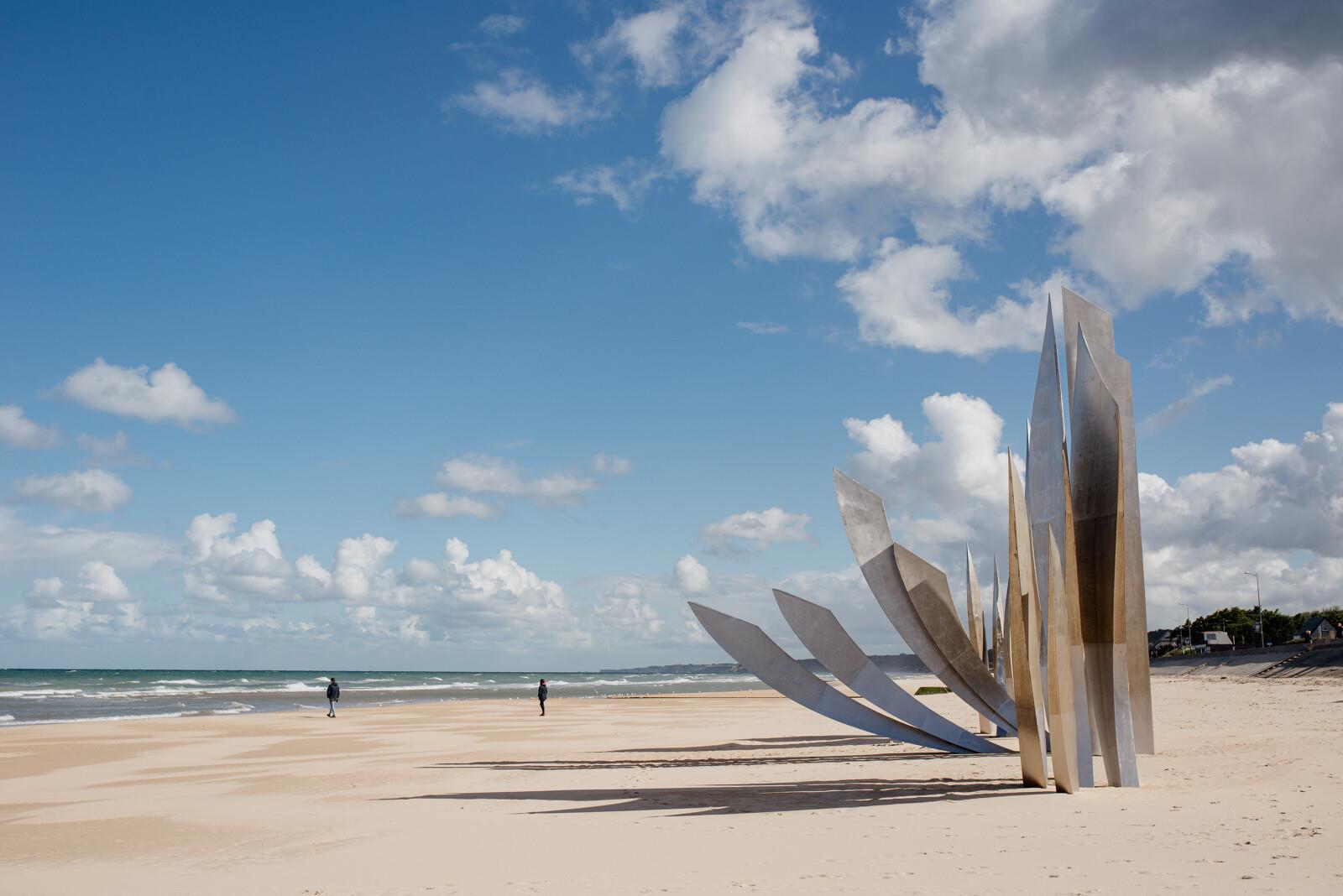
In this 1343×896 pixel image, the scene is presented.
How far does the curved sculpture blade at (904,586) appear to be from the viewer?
45.2ft

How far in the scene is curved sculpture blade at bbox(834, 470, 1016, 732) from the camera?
1379 centimetres

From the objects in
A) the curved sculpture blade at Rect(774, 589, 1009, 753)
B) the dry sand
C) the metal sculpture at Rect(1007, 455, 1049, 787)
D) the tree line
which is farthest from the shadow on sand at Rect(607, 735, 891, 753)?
the tree line

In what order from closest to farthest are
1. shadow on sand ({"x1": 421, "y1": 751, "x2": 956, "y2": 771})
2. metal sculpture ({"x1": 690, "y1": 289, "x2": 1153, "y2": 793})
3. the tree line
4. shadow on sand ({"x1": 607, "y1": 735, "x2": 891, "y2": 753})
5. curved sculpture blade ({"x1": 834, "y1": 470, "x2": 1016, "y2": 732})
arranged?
metal sculpture ({"x1": 690, "y1": 289, "x2": 1153, "y2": 793})
curved sculpture blade ({"x1": 834, "y1": 470, "x2": 1016, "y2": 732})
shadow on sand ({"x1": 421, "y1": 751, "x2": 956, "y2": 771})
shadow on sand ({"x1": 607, "y1": 735, "x2": 891, "y2": 753})
the tree line

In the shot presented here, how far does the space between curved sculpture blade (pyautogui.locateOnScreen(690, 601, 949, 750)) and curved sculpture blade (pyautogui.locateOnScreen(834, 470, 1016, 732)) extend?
3.58 feet

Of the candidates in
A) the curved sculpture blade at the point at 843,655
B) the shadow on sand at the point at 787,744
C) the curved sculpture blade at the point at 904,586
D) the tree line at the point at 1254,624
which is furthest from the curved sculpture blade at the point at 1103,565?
the tree line at the point at 1254,624

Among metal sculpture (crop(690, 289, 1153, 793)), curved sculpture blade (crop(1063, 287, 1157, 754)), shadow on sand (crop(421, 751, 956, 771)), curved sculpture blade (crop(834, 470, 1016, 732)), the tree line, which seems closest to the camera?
metal sculpture (crop(690, 289, 1153, 793))

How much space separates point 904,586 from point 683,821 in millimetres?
5549

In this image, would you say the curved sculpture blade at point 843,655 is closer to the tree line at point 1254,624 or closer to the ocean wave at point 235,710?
the ocean wave at point 235,710

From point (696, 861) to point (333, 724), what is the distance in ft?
77.3

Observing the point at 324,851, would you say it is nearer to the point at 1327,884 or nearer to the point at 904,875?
the point at 904,875

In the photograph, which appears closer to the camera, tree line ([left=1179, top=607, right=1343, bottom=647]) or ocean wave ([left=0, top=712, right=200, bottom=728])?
ocean wave ([left=0, top=712, right=200, bottom=728])

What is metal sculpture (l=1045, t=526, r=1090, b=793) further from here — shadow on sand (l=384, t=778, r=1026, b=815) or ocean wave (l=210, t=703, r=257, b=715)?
ocean wave (l=210, t=703, r=257, b=715)

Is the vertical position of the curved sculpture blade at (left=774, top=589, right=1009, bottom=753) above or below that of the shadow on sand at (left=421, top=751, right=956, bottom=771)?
above

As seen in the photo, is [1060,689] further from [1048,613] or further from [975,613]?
[975,613]
